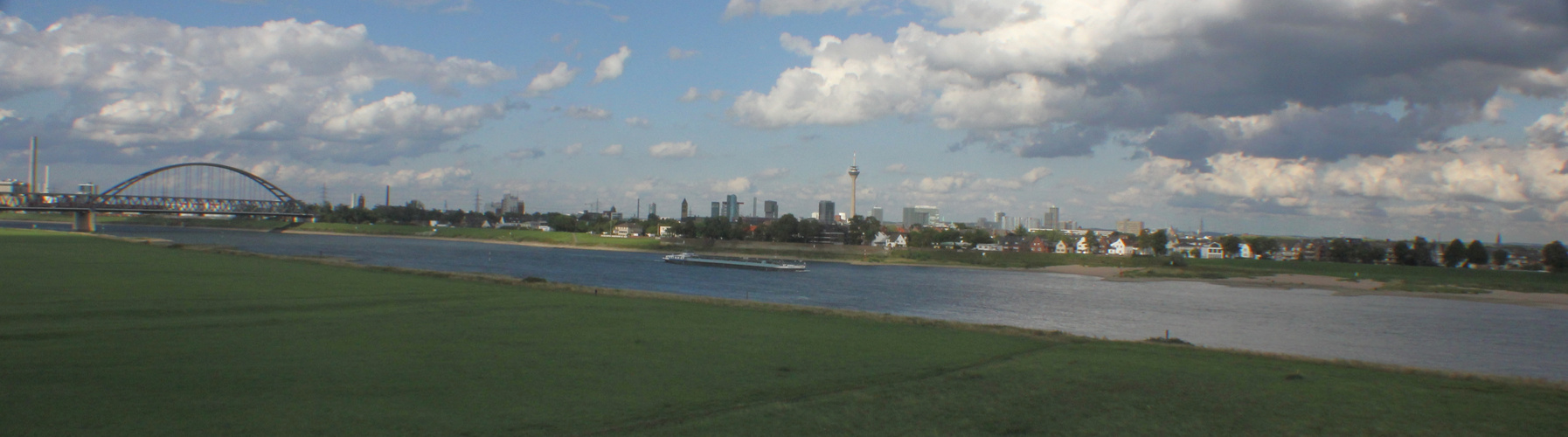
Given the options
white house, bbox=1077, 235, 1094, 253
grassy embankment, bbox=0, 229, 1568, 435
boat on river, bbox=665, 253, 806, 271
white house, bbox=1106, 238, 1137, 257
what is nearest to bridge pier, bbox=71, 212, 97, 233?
boat on river, bbox=665, 253, 806, 271

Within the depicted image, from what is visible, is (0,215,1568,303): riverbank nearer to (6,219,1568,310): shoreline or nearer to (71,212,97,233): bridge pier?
(6,219,1568,310): shoreline

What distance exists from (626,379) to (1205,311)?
3955cm

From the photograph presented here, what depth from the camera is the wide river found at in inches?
1046

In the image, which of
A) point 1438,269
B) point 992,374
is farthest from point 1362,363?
point 1438,269

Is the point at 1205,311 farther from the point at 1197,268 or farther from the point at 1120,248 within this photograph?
the point at 1120,248

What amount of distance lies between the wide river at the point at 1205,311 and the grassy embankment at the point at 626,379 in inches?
434

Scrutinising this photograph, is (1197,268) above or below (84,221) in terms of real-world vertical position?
below

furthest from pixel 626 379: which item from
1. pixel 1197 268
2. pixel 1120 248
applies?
pixel 1120 248

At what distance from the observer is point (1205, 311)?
4125 centimetres

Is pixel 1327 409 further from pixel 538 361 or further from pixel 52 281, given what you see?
pixel 52 281

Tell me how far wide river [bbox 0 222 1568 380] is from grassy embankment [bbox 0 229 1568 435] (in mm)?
11014

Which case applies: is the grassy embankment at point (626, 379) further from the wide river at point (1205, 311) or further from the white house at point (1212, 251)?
the white house at point (1212, 251)

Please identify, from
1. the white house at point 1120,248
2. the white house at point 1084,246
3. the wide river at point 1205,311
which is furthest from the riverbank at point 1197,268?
the white house at point 1084,246

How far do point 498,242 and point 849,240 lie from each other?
6268 centimetres
